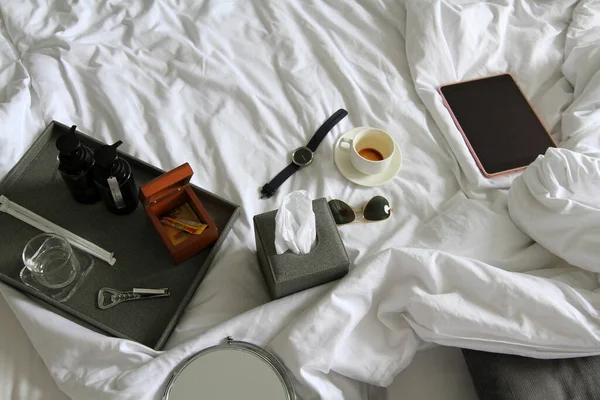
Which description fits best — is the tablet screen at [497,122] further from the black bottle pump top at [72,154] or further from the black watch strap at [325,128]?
the black bottle pump top at [72,154]

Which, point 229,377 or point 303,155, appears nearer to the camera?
point 229,377

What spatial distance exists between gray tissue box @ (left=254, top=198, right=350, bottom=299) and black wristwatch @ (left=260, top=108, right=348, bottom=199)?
0.13m

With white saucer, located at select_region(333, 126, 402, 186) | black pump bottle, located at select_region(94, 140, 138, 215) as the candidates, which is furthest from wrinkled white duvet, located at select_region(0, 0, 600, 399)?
black pump bottle, located at select_region(94, 140, 138, 215)

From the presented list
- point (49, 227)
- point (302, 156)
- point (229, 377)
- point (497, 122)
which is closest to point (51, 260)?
point (49, 227)

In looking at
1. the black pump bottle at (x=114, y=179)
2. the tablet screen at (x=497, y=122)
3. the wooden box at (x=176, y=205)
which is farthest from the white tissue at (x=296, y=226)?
the tablet screen at (x=497, y=122)

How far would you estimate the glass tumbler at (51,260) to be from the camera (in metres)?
0.73

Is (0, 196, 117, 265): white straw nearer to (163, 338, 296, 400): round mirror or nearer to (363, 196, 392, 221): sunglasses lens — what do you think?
(163, 338, 296, 400): round mirror

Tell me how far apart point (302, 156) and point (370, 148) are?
0.13m

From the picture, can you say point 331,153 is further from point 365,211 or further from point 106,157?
point 106,157

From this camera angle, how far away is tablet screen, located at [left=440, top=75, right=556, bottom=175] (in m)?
0.91

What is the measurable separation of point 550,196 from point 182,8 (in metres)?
0.82

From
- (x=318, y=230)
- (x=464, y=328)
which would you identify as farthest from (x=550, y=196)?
(x=318, y=230)

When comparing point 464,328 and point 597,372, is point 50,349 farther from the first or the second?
point 597,372

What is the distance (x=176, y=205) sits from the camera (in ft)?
2.55
